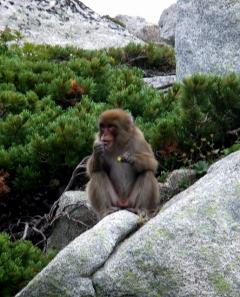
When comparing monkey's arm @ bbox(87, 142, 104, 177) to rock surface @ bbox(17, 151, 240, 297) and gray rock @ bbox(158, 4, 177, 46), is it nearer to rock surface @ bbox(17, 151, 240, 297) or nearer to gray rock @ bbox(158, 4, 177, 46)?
rock surface @ bbox(17, 151, 240, 297)

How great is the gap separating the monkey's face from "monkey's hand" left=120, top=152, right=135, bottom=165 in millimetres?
170

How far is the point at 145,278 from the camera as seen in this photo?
23.4 feet

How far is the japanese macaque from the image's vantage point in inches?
390

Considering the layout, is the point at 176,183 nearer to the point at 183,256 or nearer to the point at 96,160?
the point at 96,160

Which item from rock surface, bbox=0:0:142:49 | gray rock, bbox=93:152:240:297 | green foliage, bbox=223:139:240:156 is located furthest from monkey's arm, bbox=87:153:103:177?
rock surface, bbox=0:0:142:49

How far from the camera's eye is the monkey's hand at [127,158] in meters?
9.92

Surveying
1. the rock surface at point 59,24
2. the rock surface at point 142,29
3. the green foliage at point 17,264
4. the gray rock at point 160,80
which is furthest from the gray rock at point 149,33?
the green foliage at point 17,264

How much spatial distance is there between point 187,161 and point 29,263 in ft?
7.46

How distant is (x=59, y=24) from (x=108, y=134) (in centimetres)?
1144

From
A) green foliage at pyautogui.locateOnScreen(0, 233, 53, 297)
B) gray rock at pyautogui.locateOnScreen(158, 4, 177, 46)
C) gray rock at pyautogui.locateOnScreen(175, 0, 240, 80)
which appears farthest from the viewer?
gray rock at pyautogui.locateOnScreen(158, 4, 177, 46)

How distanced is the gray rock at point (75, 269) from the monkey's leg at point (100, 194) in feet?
7.74

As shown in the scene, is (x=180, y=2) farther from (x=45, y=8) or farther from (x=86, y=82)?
(x=45, y=8)

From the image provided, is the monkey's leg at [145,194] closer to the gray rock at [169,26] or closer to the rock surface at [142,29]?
the gray rock at [169,26]

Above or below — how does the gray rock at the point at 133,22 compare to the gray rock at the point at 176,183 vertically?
below
